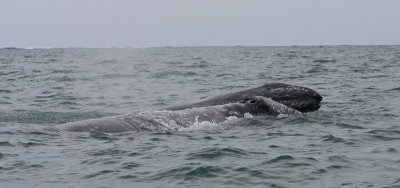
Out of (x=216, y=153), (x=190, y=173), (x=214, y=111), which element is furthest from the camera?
(x=214, y=111)

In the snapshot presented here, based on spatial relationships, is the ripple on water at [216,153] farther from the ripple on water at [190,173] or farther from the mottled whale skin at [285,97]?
the mottled whale skin at [285,97]

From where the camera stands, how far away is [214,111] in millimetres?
12297

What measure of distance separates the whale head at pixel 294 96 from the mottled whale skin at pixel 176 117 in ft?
→ 1.05

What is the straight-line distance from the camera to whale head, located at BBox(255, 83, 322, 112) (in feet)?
43.3

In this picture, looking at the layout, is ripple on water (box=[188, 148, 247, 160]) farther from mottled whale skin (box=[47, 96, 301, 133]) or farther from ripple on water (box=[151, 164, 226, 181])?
mottled whale skin (box=[47, 96, 301, 133])

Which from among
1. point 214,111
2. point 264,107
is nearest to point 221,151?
point 214,111

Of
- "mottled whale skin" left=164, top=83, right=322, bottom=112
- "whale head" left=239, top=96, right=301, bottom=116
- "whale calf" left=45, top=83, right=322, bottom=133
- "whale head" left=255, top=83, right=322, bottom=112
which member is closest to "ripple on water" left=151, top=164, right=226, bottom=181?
"whale calf" left=45, top=83, right=322, bottom=133

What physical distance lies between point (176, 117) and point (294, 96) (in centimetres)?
320

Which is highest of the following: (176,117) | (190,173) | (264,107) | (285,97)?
(285,97)

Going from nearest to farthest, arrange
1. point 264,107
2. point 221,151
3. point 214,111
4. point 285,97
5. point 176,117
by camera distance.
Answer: point 221,151
point 176,117
point 214,111
point 264,107
point 285,97

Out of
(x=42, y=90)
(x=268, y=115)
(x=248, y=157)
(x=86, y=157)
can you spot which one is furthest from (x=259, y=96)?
(x=42, y=90)

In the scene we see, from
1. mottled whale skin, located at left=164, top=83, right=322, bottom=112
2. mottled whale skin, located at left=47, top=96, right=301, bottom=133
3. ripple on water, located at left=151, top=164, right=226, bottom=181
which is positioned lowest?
ripple on water, located at left=151, top=164, right=226, bottom=181

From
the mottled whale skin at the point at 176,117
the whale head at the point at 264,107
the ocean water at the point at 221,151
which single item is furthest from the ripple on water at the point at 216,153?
the whale head at the point at 264,107

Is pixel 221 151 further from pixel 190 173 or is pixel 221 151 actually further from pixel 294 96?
pixel 294 96
